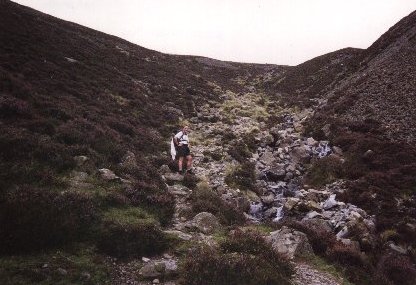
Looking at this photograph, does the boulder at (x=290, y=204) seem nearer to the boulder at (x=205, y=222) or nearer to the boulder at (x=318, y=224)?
the boulder at (x=318, y=224)

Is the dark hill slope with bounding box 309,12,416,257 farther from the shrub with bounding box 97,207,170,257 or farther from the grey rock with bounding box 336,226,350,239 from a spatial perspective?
the shrub with bounding box 97,207,170,257

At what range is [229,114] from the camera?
101ft

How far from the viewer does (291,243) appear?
995cm

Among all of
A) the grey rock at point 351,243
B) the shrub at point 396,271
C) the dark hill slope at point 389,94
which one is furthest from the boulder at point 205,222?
the dark hill slope at point 389,94

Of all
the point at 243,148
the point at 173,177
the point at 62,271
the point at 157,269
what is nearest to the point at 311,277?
the point at 157,269

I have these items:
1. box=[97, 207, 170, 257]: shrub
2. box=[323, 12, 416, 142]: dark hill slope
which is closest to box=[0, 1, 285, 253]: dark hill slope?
box=[97, 207, 170, 257]: shrub

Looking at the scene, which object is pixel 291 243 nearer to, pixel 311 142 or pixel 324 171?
pixel 324 171

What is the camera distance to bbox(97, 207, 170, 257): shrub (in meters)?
8.20

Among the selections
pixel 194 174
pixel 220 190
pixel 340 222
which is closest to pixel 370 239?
pixel 340 222

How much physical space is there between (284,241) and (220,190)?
17.2 ft

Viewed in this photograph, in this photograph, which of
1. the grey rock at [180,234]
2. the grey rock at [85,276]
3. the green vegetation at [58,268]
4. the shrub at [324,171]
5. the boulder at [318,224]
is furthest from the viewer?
the shrub at [324,171]

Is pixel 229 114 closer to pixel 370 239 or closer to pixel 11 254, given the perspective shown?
pixel 370 239

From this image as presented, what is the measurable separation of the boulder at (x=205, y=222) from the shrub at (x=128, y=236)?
59.7 inches

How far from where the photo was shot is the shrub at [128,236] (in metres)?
8.20
